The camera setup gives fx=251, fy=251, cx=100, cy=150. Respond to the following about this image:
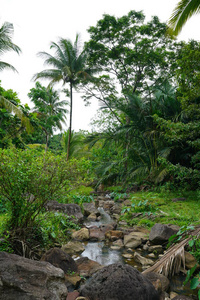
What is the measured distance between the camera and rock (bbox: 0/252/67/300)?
2400 millimetres

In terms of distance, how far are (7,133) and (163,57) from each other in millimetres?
9564

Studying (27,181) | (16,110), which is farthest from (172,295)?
(16,110)

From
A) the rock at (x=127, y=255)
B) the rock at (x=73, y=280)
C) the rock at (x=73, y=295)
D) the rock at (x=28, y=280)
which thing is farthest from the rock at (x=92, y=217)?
the rock at (x=28, y=280)

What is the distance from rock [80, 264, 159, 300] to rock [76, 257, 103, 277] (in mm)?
712

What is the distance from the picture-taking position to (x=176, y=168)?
7992 millimetres

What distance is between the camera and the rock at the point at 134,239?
4887 mm

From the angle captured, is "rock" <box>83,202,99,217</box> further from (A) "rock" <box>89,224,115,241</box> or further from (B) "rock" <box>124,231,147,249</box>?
(B) "rock" <box>124,231,147,249</box>

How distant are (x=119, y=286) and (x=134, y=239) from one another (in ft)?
8.14

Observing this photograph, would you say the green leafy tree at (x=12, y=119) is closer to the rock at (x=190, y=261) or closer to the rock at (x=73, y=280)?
the rock at (x=73, y=280)

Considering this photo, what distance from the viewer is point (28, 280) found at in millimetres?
2531

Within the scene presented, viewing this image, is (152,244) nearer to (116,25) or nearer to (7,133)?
(7,133)

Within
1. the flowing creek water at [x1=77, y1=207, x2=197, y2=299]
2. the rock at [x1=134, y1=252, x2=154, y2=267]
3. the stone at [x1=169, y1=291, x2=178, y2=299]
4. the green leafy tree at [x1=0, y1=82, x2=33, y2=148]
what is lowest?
the stone at [x1=169, y1=291, x2=178, y2=299]

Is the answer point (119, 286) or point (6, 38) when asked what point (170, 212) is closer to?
point (119, 286)

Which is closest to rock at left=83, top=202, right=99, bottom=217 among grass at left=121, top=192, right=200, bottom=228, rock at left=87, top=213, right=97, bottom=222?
rock at left=87, top=213, right=97, bottom=222
